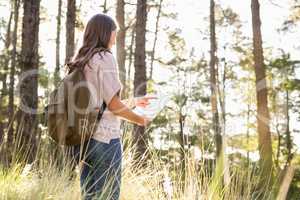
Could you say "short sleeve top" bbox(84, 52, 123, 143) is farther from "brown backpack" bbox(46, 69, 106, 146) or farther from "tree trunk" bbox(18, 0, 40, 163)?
"tree trunk" bbox(18, 0, 40, 163)

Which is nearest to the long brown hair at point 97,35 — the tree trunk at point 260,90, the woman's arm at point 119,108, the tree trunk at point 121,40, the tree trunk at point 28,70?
the woman's arm at point 119,108

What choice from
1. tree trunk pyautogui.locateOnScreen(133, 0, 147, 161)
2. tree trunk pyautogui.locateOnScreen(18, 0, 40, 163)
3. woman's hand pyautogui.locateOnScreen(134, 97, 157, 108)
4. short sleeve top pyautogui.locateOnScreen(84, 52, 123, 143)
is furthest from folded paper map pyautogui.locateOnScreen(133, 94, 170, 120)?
tree trunk pyautogui.locateOnScreen(133, 0, 147, 161)

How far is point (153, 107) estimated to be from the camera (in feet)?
10.4

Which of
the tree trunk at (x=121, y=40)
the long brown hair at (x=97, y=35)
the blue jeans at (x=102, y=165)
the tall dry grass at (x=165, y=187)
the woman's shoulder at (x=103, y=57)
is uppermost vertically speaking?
the tree trunk at (x=121, y=40)

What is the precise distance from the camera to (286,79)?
17562mm

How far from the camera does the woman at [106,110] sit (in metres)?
3.00

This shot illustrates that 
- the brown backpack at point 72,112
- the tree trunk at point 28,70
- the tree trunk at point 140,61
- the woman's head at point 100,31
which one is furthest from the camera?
the tree trunk at point 140,61

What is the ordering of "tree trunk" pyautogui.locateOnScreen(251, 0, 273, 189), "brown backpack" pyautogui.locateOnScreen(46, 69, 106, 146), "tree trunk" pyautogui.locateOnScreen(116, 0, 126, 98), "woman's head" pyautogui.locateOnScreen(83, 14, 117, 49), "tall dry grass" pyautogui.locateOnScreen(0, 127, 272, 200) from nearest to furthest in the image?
"brown backpack" pyautogui.locateOnScreen(46, 69, 106, 146)
"woman's head" pyautogui.locateOnScreen(83, 14, 117, 49)
"tall dry grass" pyautogui.locateOnScreen(0, 127, 272, 200)
"tree trunk" pyautogui.locateOnScreen(251, 0, 273, 189)
"tree trunk" pyautogui.locateOnScreen(116, 0, 126, 98)

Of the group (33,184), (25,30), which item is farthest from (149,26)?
(33,184)

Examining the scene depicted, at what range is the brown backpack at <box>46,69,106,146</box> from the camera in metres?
2.97

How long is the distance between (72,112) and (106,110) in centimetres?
20

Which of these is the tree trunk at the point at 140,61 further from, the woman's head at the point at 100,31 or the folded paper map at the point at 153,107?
the woman's head at the point at 100,31

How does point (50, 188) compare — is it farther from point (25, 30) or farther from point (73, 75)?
point (25, 30)

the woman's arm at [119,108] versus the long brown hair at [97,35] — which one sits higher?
the long brown hair at [97,35]
